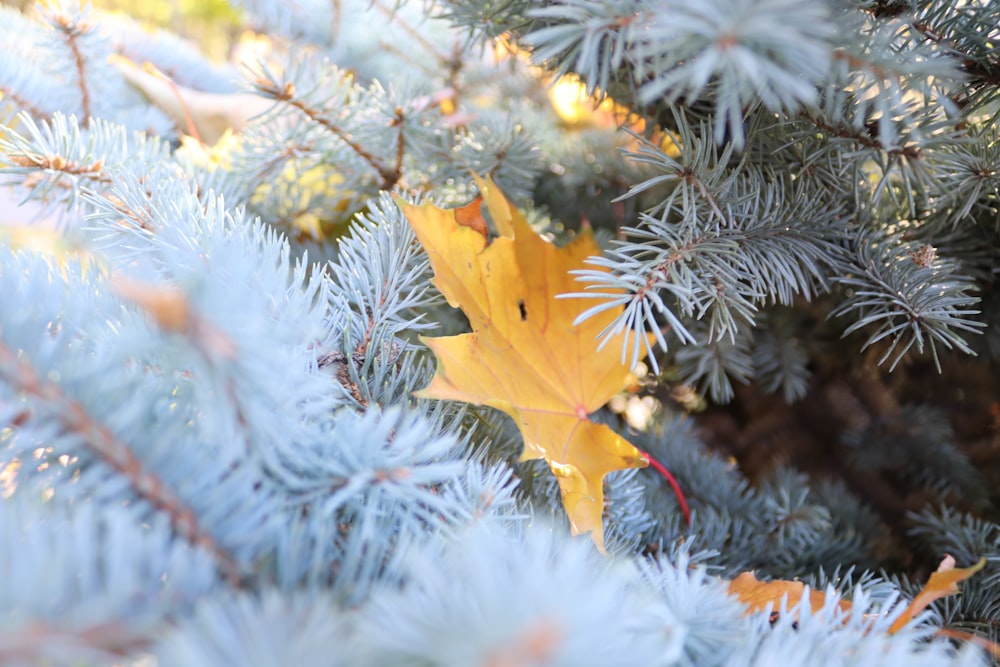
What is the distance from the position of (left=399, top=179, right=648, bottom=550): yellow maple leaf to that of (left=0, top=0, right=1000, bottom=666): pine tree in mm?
15

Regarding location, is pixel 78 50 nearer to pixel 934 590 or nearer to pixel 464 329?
pixel 464 329

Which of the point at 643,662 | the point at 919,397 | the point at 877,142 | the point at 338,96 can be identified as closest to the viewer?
the point at 643,662

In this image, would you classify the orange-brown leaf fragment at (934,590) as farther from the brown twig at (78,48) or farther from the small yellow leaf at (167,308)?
the brown twig at (78,48)

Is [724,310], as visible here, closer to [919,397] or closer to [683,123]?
[683,123]

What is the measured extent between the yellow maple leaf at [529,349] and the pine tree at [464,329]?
1 cm

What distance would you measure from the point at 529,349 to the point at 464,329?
0.25ft

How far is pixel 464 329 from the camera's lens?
0.36 m

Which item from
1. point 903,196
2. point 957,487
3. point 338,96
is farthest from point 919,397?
point 338,96

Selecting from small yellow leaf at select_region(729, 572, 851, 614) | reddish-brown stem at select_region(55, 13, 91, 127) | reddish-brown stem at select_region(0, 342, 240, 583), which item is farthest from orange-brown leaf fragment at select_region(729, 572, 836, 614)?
reddish-brown stem at select_region(55, 13, 91, 127)

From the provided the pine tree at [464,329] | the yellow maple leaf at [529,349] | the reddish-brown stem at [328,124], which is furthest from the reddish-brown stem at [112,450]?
the reddish-brown stem at [328,124]

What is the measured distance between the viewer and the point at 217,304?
141 mm

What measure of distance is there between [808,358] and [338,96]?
0.35m

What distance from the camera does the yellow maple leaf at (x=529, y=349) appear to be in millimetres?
263

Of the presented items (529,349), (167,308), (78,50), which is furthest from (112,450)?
(78,50)
